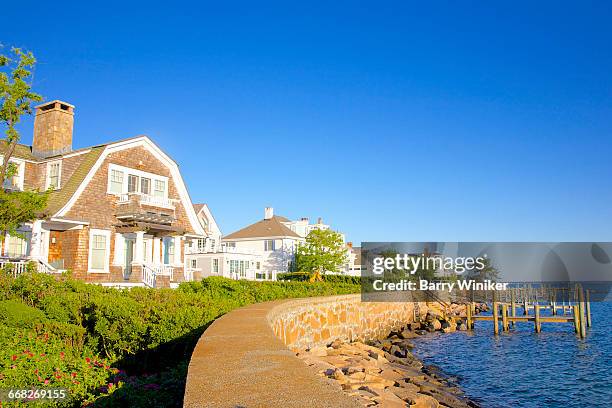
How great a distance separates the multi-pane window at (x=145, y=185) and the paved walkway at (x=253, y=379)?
72.4 feet

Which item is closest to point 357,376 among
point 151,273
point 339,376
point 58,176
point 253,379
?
point 339,376

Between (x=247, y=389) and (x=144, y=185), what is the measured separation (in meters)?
25.0

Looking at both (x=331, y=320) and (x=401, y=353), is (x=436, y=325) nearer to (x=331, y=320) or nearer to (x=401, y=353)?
(x=401, y=353)

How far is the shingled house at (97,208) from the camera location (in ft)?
77.7

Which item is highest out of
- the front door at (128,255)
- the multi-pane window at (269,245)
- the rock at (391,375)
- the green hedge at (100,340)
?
the multi-pane window at (269,245)

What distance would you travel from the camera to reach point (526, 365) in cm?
2370

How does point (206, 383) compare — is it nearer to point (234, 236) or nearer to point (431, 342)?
point (431, 342)

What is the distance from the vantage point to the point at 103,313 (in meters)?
11.2

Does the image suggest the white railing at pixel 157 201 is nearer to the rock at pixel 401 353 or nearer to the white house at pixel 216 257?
the white house at pixel 216 257

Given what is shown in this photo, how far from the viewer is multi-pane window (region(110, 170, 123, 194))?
2584cm

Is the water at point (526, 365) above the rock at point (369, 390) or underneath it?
underneath

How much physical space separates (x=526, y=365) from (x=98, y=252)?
70.3 feet

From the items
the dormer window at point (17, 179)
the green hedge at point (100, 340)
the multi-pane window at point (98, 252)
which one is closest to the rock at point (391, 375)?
the green hedge at point (100, 340)

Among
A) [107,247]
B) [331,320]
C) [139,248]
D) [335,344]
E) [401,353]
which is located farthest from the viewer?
[139,248]
